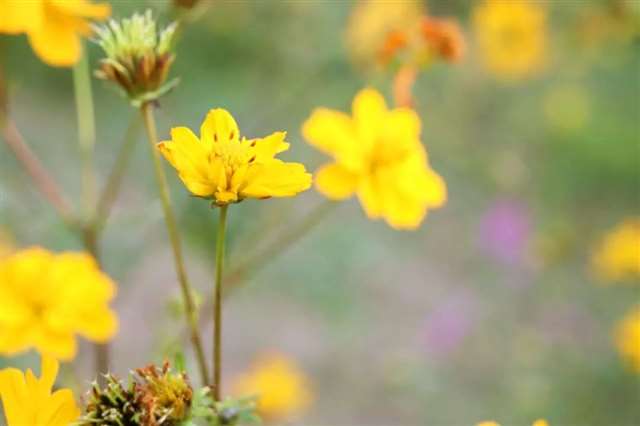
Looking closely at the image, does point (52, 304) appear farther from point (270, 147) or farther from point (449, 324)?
point (449, 324)

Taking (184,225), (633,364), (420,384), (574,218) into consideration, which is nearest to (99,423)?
(184,225)

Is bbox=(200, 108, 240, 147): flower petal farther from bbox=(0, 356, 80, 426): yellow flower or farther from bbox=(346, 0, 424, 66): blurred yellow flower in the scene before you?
bbox=(346, 0, 424, 66): blurred yellow flower

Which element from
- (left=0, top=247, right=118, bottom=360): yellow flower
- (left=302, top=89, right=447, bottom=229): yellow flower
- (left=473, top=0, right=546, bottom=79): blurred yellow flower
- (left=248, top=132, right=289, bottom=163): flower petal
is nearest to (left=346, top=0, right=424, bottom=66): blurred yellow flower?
(left=473, top=0, right=546, bottom=79): blurred yellow flower

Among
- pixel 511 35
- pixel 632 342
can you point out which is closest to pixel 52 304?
pixel 632 342

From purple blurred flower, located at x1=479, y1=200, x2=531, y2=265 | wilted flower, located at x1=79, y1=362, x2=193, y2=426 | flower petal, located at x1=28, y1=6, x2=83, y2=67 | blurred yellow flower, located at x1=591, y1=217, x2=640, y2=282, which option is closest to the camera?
wilted flower, located at x1=79, y1=362, x2=193, y2=426

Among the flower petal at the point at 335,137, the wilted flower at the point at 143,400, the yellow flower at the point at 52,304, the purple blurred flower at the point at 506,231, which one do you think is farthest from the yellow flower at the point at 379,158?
the purple blurred flower at the point at 506,231

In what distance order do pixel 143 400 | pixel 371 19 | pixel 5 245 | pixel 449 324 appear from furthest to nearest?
pixel 449 324, pixel 371 19, pixel 5 245, pixel 143 400
